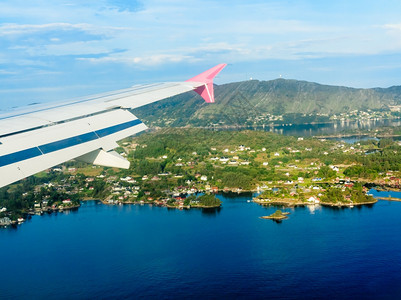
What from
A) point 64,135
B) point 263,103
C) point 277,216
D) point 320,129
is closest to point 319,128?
point 320,129

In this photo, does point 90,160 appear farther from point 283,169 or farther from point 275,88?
point 275,88

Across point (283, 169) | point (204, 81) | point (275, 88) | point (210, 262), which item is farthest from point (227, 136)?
point (275, 88)

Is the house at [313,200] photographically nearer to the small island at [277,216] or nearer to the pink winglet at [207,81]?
the small island at [277,216]

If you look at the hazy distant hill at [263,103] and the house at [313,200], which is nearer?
the house at [313,200]

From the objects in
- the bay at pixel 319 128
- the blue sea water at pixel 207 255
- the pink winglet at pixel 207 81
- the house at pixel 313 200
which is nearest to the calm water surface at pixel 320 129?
the bay at pixel 319 128

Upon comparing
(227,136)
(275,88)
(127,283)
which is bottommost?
(127,283)

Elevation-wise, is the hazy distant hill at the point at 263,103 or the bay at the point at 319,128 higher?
the hazy distant hill at the point at 263,103
